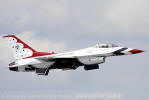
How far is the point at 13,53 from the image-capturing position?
60375mm

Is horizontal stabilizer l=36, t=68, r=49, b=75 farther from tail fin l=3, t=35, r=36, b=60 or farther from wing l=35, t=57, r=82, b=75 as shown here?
tail fin l=3, t=35, r=36, b=60

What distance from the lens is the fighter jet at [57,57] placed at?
55.2m

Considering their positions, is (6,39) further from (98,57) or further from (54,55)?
(98,57)

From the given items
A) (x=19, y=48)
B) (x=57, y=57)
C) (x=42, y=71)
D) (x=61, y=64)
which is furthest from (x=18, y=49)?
(x=61, y=64)

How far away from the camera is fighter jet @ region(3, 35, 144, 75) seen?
55188mm

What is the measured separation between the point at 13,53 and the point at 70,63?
8962 millimetres

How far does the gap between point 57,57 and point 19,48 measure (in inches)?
264

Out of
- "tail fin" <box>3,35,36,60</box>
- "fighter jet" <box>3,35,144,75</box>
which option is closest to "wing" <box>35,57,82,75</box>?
"fighter jet" <box>3,35,144,75</box>

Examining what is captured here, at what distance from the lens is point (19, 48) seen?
198 feet

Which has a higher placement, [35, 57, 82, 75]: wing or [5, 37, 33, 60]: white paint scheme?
[5, 37, 33, 60]: white paint scheme

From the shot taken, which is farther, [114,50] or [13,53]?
[13,53]

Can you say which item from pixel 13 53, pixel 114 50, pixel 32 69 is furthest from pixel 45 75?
pixel 114 50

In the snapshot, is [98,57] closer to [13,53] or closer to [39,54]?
[39,54]

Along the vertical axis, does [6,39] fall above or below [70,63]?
above
